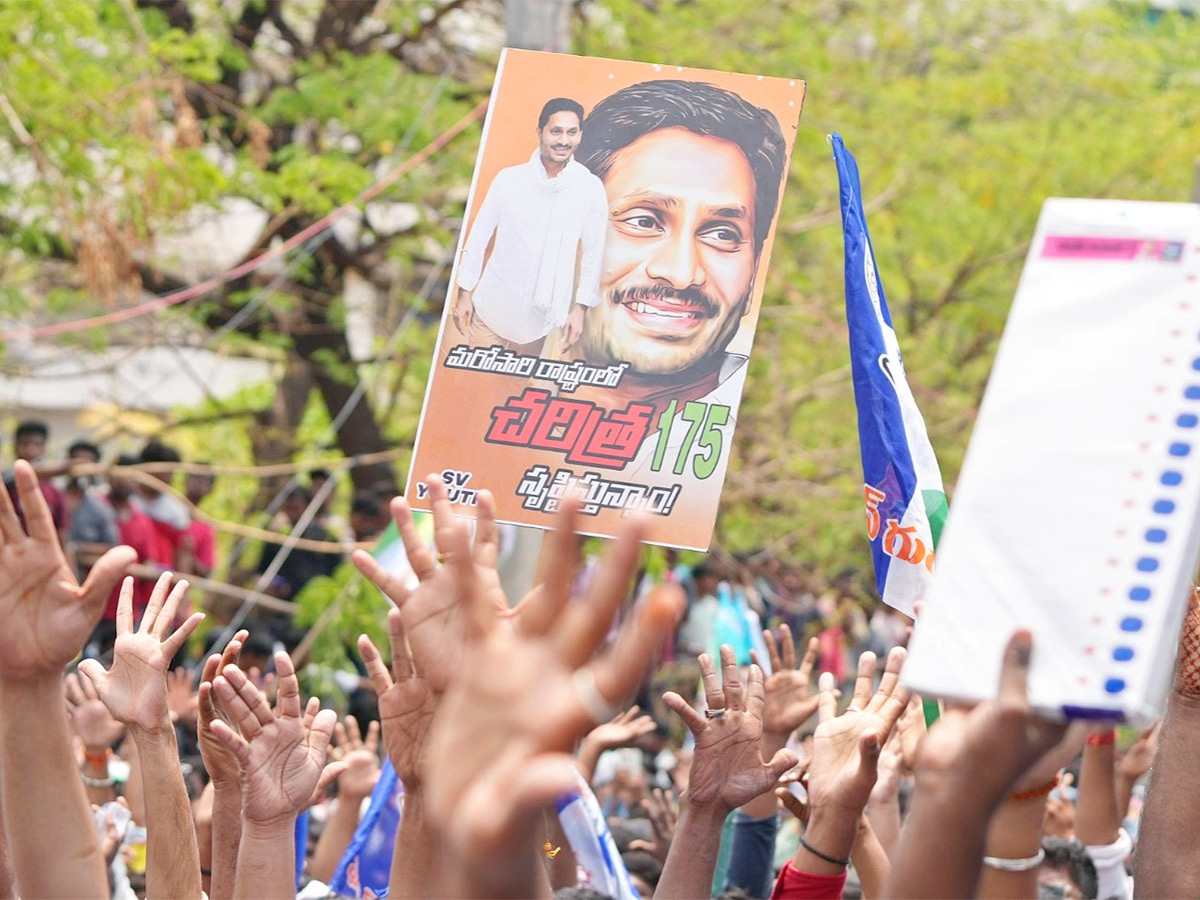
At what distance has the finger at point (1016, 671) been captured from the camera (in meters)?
1.90

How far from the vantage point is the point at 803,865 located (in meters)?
2.86

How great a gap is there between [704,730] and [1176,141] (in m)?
10.7

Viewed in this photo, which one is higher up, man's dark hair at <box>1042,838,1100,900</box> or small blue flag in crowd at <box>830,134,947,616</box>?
small blue flag in crowd at <box>830,134,947,616</box>

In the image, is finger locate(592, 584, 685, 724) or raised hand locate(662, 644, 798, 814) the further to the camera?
raised hand locate(662, 644, 798, 814)

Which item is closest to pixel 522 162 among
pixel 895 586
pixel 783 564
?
pixel 895 586

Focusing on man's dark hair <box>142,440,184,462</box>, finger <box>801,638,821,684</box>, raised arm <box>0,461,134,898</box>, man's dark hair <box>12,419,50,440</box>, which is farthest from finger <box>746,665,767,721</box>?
man's dark hair <box>142,440,184,462</box>

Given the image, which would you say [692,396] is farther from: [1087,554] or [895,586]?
[1087,554]

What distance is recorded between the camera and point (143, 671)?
3.03 m

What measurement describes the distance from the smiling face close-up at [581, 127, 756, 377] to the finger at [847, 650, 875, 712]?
886 mm

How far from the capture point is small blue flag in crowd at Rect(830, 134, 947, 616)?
3.57 metres

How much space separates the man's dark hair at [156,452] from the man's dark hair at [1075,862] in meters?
6.19

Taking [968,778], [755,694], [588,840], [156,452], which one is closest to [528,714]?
[968,778]

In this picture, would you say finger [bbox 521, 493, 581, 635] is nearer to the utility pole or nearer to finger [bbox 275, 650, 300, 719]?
finger [bbox 275, 650, 300, 719]

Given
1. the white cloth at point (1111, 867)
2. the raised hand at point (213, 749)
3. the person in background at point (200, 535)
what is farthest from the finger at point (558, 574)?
the person in background at point (200, 535)
